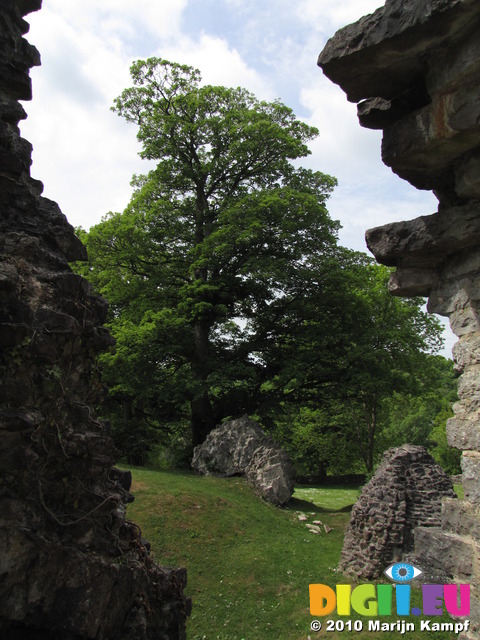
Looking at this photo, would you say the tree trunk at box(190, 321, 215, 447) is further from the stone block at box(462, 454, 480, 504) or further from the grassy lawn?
the stone block at box(462, 454, 480, 504)

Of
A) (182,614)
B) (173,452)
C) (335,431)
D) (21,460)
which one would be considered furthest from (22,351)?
(335,431)

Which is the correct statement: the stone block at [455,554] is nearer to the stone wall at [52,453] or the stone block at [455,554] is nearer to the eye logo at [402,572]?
the stone wall at [52,453]

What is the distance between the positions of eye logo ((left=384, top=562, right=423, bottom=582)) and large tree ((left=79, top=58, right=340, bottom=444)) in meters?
8.96

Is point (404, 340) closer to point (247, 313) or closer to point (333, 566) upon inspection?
point (247, 313)

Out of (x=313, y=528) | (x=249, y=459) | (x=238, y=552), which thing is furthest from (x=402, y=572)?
(x=249, y=459)

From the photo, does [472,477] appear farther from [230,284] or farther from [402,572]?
[230,284]

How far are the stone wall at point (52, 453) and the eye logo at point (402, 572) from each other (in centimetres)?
526

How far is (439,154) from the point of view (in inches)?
190

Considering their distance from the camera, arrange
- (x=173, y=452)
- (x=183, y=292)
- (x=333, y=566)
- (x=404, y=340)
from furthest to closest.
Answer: (x=173, y=452), (x=404, y=340), (x=183, y=292), (x=333, y=566)

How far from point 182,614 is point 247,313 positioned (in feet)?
51.0

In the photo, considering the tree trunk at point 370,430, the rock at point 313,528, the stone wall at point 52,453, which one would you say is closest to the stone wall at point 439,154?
the stone wall at point 52,453

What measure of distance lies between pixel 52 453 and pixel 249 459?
40.6 ft

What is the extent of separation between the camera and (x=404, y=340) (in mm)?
19719

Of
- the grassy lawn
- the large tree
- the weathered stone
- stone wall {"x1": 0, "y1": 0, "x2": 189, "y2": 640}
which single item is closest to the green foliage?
the large tree
